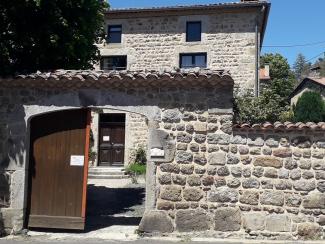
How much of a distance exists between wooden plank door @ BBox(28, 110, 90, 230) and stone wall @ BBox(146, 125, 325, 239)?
1.57 meters

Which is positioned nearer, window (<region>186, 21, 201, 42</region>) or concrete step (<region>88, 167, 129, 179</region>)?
concrete step (<region>88, 167, 129, 179</region>)

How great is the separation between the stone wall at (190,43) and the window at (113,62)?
0.28m

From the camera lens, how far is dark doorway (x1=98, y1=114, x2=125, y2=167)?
20922 millimetres

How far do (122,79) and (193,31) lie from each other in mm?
12653

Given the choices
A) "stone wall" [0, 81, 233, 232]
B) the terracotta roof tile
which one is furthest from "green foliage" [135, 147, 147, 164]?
the terracotta roof tile

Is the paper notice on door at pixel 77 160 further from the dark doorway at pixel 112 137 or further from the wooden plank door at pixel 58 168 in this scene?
the dark doorway at pixel 112 137

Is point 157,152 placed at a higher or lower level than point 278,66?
lower

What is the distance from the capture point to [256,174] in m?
8.31

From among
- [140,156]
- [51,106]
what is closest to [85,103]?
[51,106]

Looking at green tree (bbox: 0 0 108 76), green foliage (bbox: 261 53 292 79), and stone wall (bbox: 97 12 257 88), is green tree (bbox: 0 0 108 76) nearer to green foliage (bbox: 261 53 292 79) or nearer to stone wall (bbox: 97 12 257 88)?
stone wall (bbox: 97 12 257 88)

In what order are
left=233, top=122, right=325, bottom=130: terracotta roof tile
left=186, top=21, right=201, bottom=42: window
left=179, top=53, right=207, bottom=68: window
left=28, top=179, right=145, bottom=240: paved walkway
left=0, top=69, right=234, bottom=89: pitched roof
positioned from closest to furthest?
1. left=233, top=122, right=325, bottom=130: terracotta roof tile
2. left=0, top=69, right=234, bottom=89: pitched roof
3. left=28, top=179, right=145, bottom=240: paved walkway
4. left=179, top=53, right=207, bottom=68: window
5. left=186, top=21, right=201, bottom=42: window

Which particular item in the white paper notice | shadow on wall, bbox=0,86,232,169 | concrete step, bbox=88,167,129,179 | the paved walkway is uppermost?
shadow on wall, bbox=0,86,232,169

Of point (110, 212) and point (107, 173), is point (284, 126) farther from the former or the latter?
point (107, 173)

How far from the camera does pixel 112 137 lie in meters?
21.2
